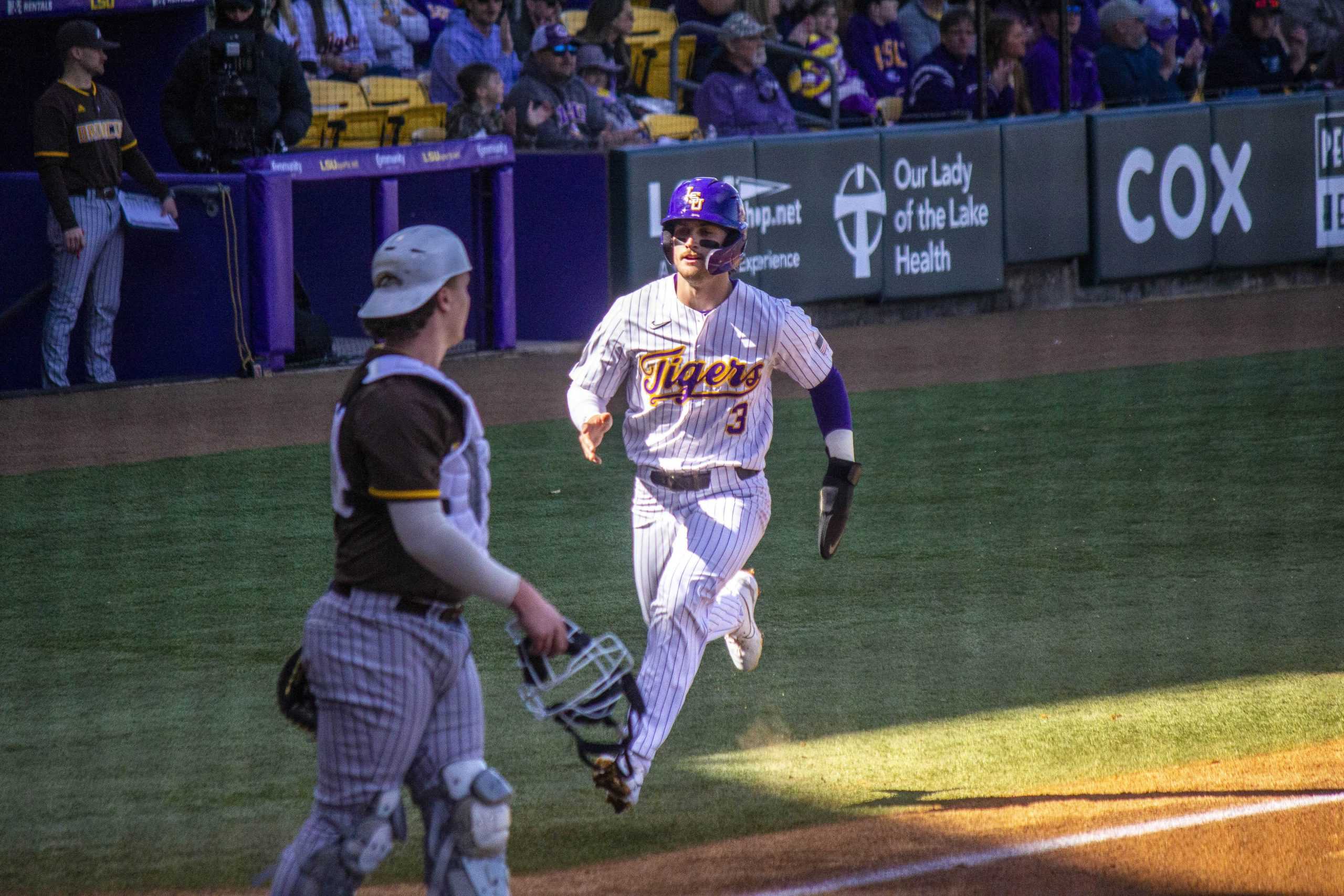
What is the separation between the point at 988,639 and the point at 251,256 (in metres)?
6.73

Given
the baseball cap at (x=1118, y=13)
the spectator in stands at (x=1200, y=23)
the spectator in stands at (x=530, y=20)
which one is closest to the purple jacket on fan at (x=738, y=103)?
the spectator in stands at (x=530, y=20)

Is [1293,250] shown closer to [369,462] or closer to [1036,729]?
[1036,729]

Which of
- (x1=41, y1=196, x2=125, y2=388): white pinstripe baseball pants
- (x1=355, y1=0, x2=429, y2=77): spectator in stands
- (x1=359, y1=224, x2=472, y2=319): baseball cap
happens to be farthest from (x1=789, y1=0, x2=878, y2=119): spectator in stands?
(x1=359, y1=224, x2=472, y2=319): baseball cap

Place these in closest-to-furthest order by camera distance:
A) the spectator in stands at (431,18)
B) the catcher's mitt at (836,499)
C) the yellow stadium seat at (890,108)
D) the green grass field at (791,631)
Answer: the green grass field at (791,631) < the catcher's mitt at (836,499) < the spectator in stands at (431,18) < the yellow stadium seat at (890,108)

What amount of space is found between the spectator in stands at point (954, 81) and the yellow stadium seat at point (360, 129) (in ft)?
14.2

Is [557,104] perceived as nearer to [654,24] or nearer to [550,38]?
[550,38]

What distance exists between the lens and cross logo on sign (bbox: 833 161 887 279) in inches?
552

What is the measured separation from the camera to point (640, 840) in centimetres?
450

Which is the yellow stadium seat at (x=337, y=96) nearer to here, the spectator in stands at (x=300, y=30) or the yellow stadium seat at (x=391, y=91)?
the yellow stadium seat at (x=391, y=91)

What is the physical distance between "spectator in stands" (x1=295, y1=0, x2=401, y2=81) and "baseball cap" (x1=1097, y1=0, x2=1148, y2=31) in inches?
270

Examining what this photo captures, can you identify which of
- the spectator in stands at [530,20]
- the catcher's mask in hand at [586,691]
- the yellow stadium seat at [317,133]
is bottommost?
the catcher's mask in hand at [586,691]

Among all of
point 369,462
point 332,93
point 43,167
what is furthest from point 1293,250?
point 369,462

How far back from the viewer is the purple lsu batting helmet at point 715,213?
4.86m

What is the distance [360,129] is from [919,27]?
225 inches
